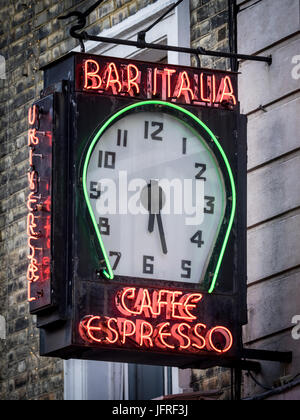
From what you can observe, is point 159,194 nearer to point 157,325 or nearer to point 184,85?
point 184,85

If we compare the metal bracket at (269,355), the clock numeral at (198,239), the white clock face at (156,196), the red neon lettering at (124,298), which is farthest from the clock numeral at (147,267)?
the metal bracket at (269,355)

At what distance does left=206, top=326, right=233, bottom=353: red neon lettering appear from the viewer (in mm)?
11152

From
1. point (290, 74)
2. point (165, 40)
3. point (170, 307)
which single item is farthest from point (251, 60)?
point (170, 307)

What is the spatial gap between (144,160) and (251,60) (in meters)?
1.57

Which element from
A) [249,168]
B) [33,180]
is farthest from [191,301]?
[249,168]

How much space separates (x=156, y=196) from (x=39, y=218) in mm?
872

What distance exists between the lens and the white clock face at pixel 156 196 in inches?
444

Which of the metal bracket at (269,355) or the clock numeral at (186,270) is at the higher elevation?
the clock numeral at (186,270)

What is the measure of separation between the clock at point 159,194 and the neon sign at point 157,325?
0.18 meters

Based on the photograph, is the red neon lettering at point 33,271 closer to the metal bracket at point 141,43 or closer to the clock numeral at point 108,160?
the clock numeral at point 108,160

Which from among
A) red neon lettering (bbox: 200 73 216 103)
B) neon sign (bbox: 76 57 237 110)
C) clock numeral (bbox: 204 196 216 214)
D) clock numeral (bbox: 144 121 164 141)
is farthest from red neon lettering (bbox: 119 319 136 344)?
red neon lettering (bbox: 200 73 216 103)

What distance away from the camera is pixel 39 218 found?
36.9ft

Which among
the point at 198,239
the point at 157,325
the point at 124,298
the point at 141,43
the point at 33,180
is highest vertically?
the point at 141,43

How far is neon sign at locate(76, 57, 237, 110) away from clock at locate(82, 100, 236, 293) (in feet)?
0.37
